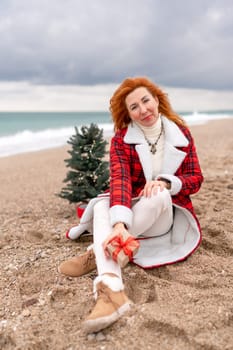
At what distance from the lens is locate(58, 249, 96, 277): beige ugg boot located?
10.3ft

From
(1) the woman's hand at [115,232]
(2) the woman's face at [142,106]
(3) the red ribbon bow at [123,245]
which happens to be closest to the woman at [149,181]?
(2) the woman's face at [142,106]

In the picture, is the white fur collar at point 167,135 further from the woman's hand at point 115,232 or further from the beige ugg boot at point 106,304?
the beige ugg boot at point 106,304

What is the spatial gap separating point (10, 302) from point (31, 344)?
1.98 feet

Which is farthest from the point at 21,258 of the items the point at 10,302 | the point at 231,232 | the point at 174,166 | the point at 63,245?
the point at 231,232

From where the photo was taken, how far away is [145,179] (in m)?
3.42

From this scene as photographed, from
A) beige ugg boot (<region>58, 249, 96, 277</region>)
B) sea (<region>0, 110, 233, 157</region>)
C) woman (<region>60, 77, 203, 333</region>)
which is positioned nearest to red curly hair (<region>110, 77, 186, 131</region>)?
woman (<region>60, 77, 203, 333</region>)

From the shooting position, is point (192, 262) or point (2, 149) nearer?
point (192, 262)

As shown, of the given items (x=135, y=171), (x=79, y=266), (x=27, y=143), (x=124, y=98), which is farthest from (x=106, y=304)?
(x=27, y=143)

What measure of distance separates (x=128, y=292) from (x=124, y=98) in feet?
5.23

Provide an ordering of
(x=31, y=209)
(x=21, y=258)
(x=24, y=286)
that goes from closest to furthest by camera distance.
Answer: (x=24, y=286) < (x=21, y=258) < (x=31, y=209)

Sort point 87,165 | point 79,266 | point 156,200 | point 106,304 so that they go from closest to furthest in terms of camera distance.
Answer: point 106,304
point 156,200
point 79,266
point 87,165

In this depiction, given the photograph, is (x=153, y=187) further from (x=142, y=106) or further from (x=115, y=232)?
(x=142, y=106)

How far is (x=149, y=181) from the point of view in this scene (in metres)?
3.22

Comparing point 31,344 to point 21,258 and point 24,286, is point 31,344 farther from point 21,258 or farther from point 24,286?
point 21,258
